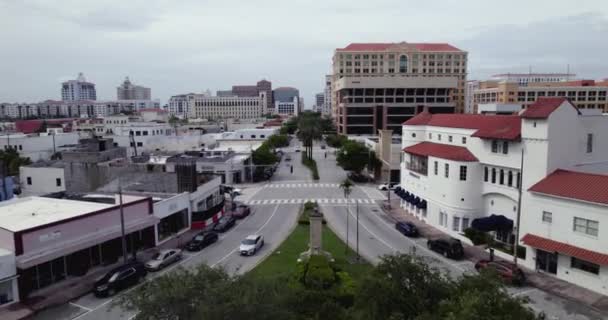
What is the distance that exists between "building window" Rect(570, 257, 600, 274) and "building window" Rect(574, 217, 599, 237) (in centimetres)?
182

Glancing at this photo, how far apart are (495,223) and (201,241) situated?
24.0 meters

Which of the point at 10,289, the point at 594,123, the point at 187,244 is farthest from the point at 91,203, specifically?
the point at 594,123

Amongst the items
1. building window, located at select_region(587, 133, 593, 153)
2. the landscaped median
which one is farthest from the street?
building window, located at select_region(587, 133, 593, 153)

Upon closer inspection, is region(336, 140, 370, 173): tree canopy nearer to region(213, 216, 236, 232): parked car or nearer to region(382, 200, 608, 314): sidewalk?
region(213, 216, 236, 232): parked car

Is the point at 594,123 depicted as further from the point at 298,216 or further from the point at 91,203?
the point at 91,203

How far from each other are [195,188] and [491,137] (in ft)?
90.3

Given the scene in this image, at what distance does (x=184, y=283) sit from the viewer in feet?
50.4

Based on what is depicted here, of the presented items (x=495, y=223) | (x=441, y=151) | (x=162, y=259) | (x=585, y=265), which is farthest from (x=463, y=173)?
(x=162, y=259)

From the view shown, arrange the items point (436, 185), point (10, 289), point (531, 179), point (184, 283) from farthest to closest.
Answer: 1. point (436, 185)
2. point (531, 179)
3. point (10, 289)
4. point (184, 283)

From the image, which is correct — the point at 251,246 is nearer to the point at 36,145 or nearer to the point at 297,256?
the point at 297,256

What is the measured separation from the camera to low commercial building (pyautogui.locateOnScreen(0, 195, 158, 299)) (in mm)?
25406

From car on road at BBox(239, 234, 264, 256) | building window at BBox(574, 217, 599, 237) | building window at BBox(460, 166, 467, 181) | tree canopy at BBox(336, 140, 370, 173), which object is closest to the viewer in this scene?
building window at BBox(574, 217, 599, 237)

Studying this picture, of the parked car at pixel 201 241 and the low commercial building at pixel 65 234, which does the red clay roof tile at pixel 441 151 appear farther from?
the low commercial building at pixel 65 234

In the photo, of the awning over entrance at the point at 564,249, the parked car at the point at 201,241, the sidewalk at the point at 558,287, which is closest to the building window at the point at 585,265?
the awning over entrance at the point at 564,249
